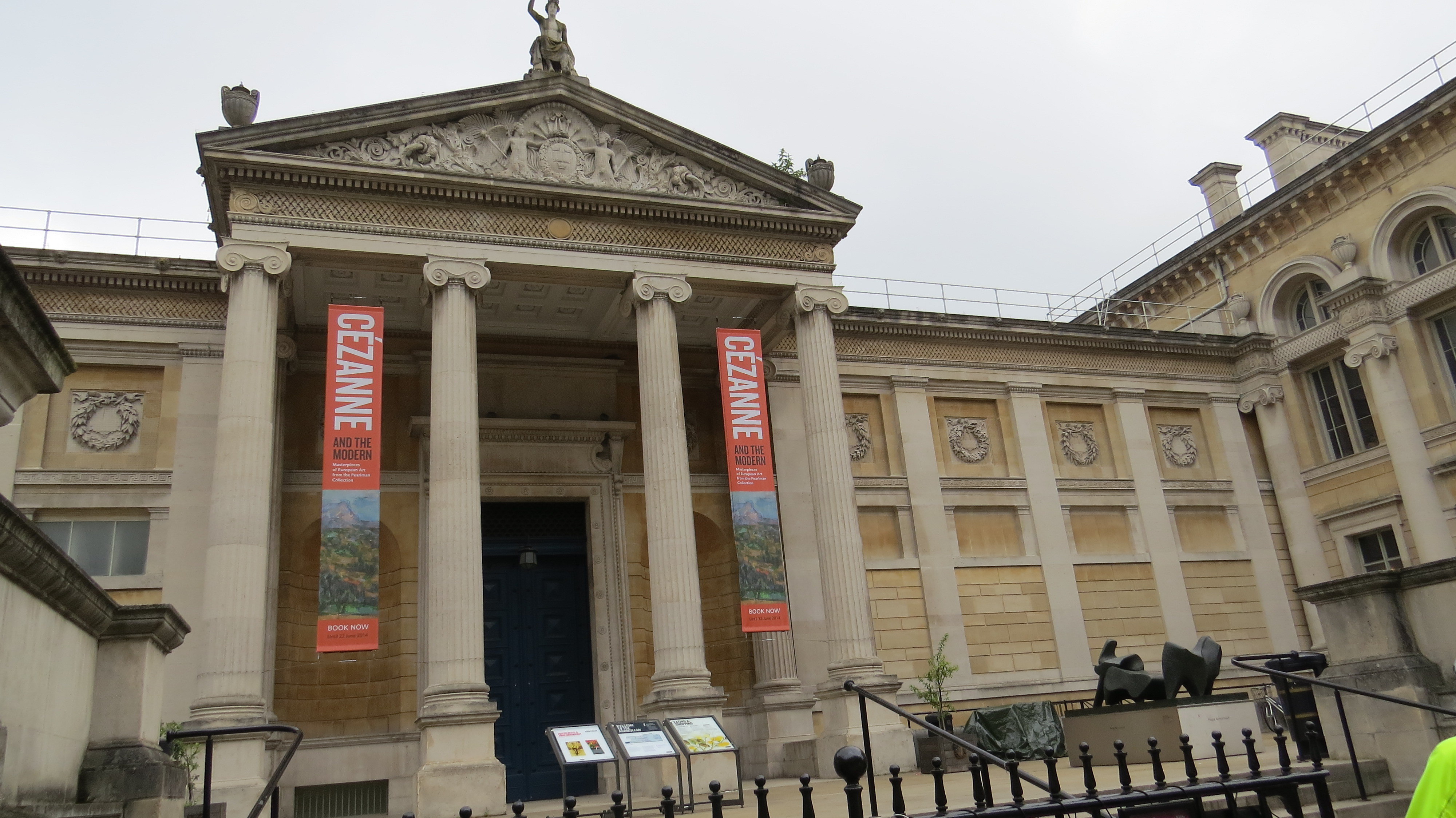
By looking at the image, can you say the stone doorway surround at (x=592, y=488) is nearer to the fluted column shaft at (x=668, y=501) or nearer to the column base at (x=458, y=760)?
the fluted column shaft at (x=668, y=501)

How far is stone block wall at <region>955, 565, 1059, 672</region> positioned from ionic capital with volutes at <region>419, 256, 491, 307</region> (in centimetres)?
1112

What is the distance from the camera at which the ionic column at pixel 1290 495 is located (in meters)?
23.6

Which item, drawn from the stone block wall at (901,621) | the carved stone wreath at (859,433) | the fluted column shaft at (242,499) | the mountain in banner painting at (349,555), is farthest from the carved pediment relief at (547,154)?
the stone block wall at (901,621)

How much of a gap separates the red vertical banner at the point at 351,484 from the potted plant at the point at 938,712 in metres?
8.06

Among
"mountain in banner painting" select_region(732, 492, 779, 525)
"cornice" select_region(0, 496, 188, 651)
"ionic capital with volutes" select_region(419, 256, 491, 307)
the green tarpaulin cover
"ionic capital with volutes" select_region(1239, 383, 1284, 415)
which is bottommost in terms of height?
the green tarpaulin cover

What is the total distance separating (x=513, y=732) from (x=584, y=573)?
10.2ft

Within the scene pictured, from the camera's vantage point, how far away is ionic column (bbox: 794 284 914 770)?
53.1 ft

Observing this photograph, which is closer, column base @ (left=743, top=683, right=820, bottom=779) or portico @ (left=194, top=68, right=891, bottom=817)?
portico @ (left=194, top=68, right=891, bottom=817)

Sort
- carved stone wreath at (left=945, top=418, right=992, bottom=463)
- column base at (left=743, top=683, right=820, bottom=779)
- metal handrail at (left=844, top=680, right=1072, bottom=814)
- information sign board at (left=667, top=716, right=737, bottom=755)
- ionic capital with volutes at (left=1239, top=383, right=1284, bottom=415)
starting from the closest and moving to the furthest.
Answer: metal handrail at (left=844, top=680, right=1072, bottom=814) < information sign board at (left=667, top=716, right=737, bottom=755) < column base at (left=743, top=683, right=820, bottom=779) < carved stone wreath at (left=945, top=418, right=992, bottom=463) < ionic capital with volutes at (left=1239, top=383, right=1284, bottom=415)

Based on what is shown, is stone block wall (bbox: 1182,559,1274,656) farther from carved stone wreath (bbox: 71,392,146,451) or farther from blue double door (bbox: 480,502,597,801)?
carved stone wreath (bbox: 71,392,146,451)

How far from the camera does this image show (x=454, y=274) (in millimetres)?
16156

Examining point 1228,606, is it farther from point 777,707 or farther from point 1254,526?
point 777,707

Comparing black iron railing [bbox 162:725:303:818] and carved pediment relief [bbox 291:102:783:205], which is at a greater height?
carved pediment relief [bbox 291:102:783:205]

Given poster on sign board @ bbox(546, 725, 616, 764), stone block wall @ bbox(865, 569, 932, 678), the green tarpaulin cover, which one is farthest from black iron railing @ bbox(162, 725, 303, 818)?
stone block wall @ bbox(865, 569, 932, 678)
